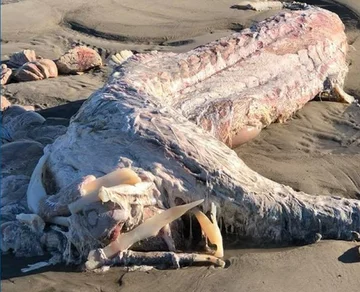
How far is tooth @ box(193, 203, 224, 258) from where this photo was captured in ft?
13.7

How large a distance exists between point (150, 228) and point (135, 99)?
1.12 m

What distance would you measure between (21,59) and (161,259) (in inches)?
164

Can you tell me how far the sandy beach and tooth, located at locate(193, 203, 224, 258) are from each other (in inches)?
3.4

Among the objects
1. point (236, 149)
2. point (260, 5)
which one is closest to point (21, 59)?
point (236, 149)

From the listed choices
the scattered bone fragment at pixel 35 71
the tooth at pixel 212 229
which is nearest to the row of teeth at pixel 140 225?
the tooth at pixel 212 229

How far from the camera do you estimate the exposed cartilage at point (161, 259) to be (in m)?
4.04

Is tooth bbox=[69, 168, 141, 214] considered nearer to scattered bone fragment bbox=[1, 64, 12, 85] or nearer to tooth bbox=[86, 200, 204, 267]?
tooth bbox=[86, 200, 204, 267]

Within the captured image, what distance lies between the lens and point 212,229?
4.20 m

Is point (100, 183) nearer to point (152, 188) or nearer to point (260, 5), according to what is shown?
point (152, 188)

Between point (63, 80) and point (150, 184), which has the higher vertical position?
point (150, 184)

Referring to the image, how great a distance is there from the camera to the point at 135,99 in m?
4.91

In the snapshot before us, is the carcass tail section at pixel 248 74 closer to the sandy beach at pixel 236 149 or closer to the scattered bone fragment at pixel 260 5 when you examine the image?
the sandy beach at pixel 236 149

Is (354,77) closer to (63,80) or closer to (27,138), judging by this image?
(63,80)

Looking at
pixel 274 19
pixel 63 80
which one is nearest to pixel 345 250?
pixel 274 19
